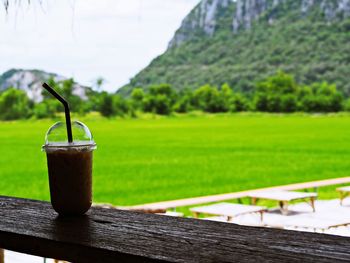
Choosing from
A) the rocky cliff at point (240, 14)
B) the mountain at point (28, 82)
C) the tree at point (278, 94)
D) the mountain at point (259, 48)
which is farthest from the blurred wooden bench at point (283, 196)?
the rocky cliff at point (240, 14)

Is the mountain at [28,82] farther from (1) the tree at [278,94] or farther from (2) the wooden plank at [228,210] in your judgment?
(2) the wooden plank at [228,210]

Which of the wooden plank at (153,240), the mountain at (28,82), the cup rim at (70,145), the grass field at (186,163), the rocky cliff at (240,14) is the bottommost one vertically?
the grass field at (186,163)

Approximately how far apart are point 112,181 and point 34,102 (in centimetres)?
3310

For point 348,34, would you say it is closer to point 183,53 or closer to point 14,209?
point 183,53

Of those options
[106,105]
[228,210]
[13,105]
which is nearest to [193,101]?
[106,105]

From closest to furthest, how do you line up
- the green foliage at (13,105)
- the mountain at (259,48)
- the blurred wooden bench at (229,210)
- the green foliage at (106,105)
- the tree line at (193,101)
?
the blurred wooden bench at (229,210), the green foliage at (106,105), the green foliage at (13,105), the tree line at (193,101), the mountain at (259,48)

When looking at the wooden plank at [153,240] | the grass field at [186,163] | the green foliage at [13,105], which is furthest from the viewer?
the green foliage at [13,105]

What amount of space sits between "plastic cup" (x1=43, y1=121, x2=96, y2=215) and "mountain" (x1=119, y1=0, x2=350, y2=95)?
5005 centimetres

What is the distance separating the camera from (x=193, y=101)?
49594 millimetres

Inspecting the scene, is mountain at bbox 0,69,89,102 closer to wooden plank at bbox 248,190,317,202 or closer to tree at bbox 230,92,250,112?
tree at bbox 230,92,250,112

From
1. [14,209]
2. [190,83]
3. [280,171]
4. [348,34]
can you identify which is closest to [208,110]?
[190,83]

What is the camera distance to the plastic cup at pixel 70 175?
118 centimetres

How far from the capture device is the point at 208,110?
52438 mm

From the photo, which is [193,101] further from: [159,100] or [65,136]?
[65,136]
